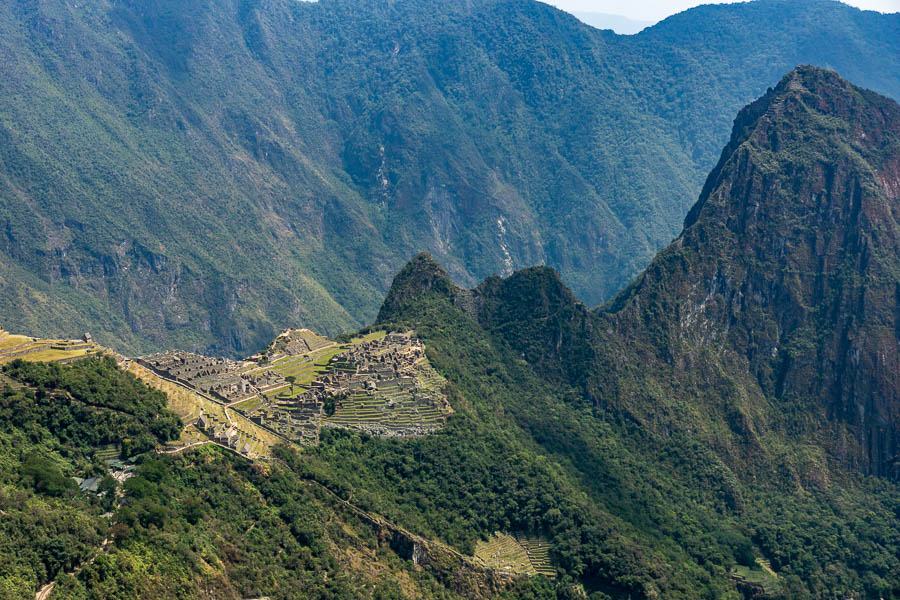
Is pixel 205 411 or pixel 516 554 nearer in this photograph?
pixel 205 411

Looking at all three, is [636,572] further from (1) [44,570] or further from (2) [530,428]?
(1) [44,570]

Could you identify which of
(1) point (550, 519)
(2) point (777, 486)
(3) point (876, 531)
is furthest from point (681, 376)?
(1) point (550, 519)

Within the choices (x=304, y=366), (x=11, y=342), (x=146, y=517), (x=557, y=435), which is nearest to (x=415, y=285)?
(x=557, y=435)

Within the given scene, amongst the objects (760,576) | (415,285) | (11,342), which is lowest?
(760,576)

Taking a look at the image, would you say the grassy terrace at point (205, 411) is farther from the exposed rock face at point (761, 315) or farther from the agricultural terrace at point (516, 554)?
the exposed rock face at point (761, 315)

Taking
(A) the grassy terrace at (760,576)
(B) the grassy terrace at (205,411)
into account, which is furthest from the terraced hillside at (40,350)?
(A) the grassy terrace at (760,576)

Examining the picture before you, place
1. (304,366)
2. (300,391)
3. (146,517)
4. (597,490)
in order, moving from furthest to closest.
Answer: (597,490), (304,366), (300,391), (146,517)

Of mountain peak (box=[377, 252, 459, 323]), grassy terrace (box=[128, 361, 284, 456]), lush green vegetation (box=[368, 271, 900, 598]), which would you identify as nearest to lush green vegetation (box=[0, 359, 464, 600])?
grassy terrace (box=[128, 361, 284, 456])

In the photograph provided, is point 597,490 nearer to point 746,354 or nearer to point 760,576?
point 760,576

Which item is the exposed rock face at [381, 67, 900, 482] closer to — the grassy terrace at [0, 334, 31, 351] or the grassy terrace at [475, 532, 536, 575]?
the grassy terrace at [475, 532, 536, 575]
